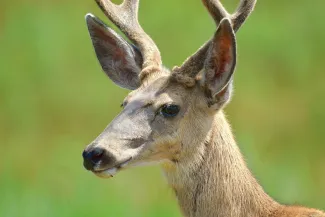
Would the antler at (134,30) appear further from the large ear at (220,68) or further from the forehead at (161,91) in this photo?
the large ear at (220,68)

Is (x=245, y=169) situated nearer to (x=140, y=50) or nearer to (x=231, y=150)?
(x=231, y=150)

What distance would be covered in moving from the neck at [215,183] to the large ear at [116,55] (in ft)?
3.21

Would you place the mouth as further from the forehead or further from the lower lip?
the forehead

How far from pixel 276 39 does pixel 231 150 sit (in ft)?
36.5

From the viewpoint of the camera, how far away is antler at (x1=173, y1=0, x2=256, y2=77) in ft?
32.1

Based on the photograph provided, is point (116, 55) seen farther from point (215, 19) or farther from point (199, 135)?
point (199, 135)

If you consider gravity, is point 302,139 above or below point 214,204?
above

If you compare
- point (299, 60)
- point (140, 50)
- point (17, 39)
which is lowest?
point (140, 50)

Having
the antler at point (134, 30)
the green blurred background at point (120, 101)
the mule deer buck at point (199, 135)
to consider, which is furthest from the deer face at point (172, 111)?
the green blurred background at point (120, 101)

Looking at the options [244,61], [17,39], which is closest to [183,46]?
[244,61]

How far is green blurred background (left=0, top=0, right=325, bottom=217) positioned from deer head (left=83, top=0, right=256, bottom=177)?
4742 millimetres

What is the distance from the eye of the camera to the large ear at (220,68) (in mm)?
9660

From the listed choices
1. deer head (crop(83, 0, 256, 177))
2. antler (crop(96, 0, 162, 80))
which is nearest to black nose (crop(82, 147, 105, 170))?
deer head (crop(83, 0, 256, 177))

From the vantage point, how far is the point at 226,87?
9789 millimetres
